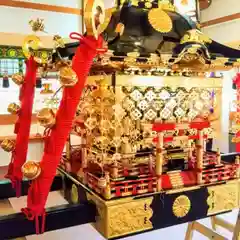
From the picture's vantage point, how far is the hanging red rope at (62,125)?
4.72 feet

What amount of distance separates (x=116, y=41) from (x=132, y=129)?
0.57 meters

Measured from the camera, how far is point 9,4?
537 cm

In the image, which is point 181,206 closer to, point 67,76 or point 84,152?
point 84,152

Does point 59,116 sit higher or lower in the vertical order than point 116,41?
lower

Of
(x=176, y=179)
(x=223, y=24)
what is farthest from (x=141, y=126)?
(x=223, y=24)

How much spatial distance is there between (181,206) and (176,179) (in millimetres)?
164

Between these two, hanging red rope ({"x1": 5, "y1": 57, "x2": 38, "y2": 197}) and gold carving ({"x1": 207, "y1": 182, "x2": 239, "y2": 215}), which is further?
hanging red rope ({"x1": 5, "y1": 57, "x2": 38, "y2": 197})

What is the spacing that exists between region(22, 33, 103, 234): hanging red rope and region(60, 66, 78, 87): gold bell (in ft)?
A: 0.20

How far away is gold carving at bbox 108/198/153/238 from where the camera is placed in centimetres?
169

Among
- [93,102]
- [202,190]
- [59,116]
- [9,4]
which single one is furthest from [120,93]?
[9,4]

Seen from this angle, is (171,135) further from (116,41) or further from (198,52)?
(116,41)

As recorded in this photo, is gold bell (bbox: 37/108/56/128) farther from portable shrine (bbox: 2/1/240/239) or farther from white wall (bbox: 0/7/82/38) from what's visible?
white wall (bbox: 0/7/82/38)

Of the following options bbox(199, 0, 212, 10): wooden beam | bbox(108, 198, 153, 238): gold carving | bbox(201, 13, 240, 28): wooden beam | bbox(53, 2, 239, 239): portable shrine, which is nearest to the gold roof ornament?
bbox(53, 2, 239, 239): portable shrine

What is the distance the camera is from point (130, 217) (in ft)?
5.74
